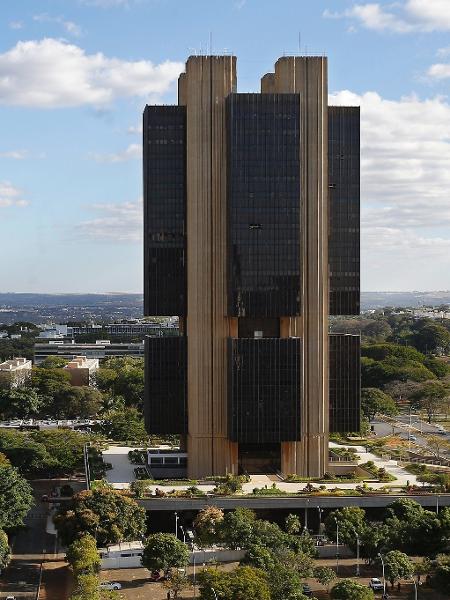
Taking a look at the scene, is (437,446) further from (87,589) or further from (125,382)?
(125,382)

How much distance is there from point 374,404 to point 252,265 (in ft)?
130

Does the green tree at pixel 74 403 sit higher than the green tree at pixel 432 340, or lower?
lower

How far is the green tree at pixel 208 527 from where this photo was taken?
52812mm

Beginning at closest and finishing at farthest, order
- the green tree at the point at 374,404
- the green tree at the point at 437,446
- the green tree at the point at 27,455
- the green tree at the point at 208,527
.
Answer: the green tree at the point at 208,527 → the green tree at the point at 27,455 → the green tree at the point at 437,446 → the green tree at the point at 374,404

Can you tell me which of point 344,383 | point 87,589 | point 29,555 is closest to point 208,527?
point 87,589

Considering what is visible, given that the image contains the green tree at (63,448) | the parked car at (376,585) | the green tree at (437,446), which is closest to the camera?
the parked car at (376,585)

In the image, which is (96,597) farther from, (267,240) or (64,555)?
(267,240)

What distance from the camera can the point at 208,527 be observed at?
5334 centimetres

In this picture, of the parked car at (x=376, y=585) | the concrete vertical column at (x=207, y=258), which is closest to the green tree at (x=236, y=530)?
the parked car at (x=376, y=585)

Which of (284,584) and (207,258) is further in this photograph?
(207,258)

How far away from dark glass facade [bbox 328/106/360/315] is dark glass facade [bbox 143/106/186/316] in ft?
37.5

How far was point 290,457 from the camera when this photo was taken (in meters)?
68.8

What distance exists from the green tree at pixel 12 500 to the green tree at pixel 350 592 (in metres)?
21.4

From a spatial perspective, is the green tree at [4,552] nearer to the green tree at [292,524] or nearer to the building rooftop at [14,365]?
the green tree at [292,524]
